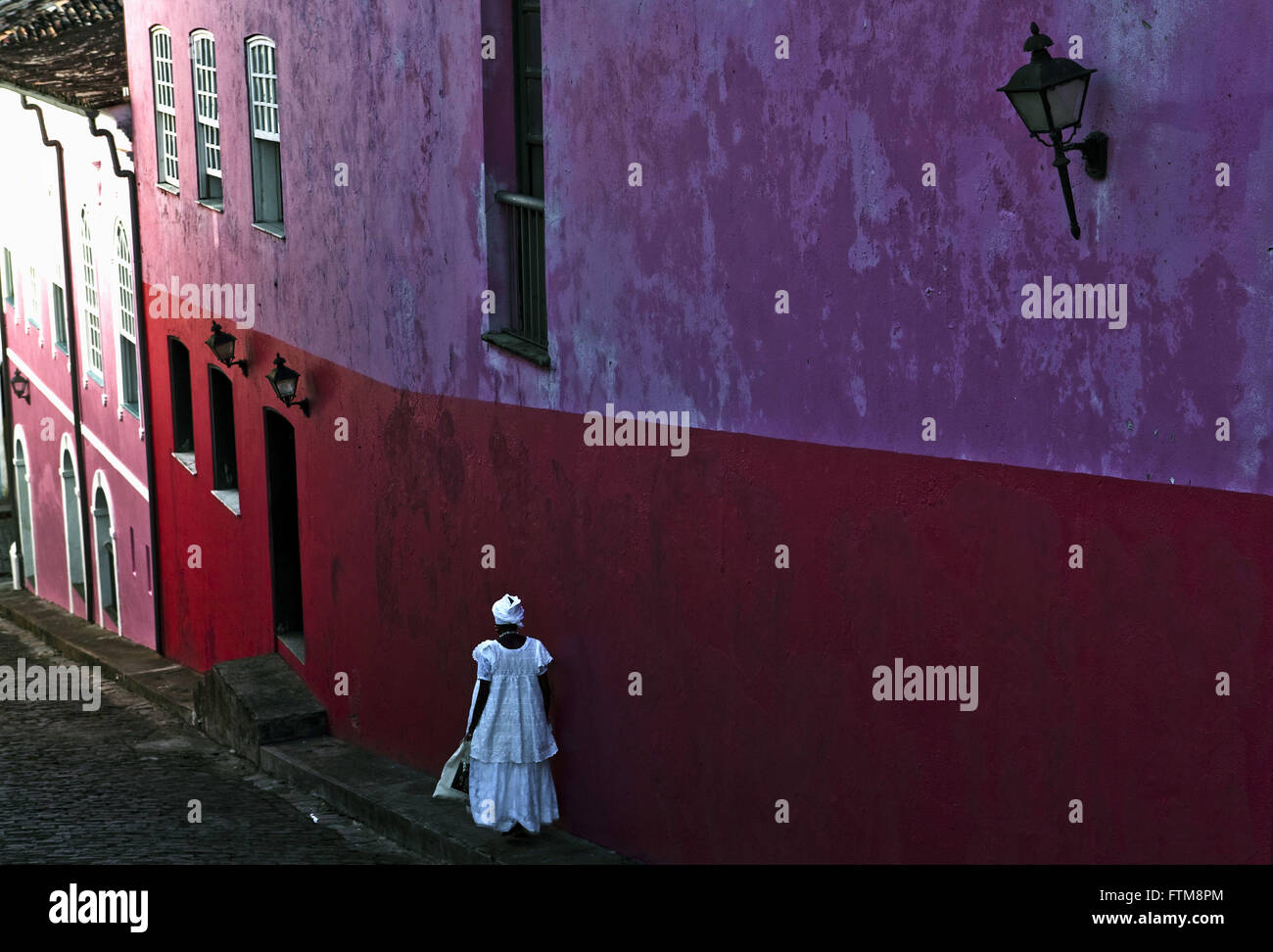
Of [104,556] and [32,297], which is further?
[32,297]

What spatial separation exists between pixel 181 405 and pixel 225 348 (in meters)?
→ 3.05

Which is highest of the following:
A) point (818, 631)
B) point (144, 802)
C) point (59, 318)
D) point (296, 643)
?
point (818, 631)

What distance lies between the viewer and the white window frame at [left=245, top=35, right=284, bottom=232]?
1427cm

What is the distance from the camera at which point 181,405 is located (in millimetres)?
18266

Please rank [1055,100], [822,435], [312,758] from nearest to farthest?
1. [1055,100]
2. [822,435]
3. [312,758]

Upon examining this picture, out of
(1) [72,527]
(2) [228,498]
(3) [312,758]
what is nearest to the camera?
(3) [312,758]

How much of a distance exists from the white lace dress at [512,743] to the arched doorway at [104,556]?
1292cm

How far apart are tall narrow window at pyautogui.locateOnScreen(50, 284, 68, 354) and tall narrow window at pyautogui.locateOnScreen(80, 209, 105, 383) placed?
4.73 ft

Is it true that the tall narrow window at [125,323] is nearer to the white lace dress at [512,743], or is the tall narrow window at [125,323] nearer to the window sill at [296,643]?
the window sill at [296,643]

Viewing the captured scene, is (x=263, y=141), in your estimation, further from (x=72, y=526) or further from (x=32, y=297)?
(x=72, y=526)

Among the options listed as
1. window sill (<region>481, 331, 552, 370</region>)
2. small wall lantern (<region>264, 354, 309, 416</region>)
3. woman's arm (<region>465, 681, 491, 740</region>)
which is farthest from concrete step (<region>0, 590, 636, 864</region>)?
window sill (<region>481, 331, 552, 370</region>)

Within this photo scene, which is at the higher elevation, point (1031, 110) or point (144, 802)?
point (1031, 110)

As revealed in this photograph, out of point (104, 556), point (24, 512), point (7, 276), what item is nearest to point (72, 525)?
point (104, 556)
